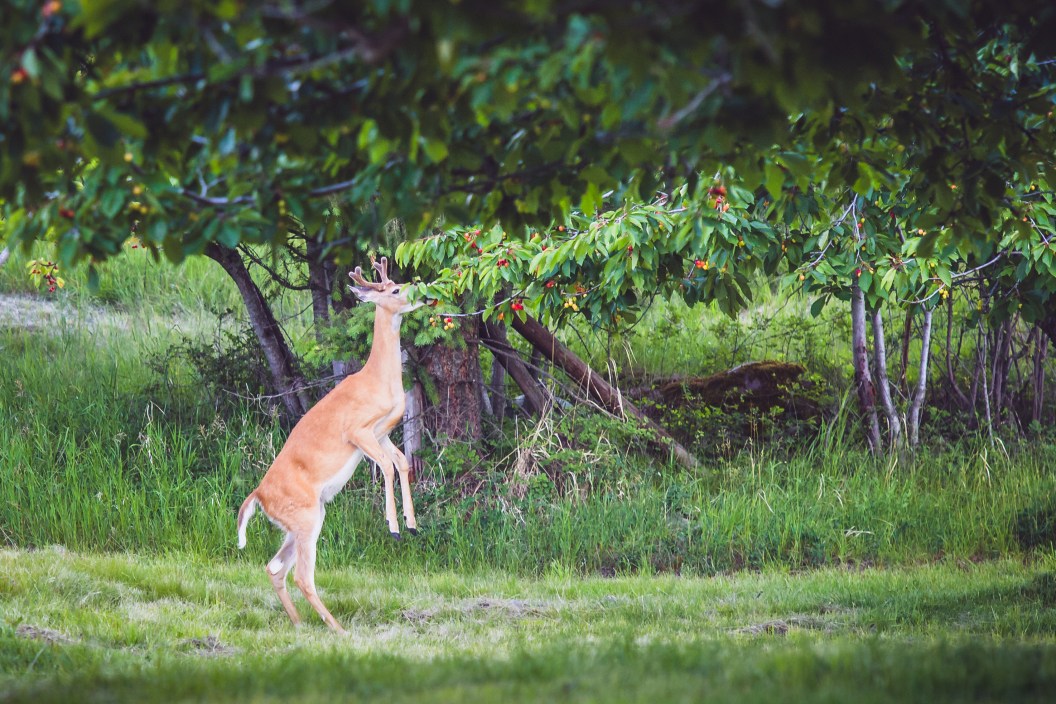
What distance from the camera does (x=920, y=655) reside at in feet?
15.8

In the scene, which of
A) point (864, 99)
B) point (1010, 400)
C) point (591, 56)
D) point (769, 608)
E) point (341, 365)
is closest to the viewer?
point (591, 56)

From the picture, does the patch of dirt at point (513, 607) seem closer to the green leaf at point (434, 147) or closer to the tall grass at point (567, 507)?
the tall grass at point (567, 507)

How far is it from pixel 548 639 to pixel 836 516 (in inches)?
167

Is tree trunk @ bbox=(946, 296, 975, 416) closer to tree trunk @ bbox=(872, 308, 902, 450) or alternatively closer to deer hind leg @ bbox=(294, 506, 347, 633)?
tree trunk @ bbox=(872, 308, 902, 450)

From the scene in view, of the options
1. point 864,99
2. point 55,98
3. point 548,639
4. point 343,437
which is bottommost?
point 548,639

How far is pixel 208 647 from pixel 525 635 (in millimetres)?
1882

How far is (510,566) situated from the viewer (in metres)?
9.30

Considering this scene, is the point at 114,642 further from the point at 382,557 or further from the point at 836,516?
the point at 836,516

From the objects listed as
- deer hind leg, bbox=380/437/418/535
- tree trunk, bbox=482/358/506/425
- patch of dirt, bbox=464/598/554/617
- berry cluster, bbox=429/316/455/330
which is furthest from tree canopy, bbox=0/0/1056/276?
tree trunk, bbox=482/358/506/425

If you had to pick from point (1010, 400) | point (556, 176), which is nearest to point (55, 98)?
point (556, 176)

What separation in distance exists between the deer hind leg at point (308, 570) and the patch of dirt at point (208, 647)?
0.85m

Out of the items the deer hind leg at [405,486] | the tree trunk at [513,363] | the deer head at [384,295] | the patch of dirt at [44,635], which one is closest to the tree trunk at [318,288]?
the tree trunk at [513,363]

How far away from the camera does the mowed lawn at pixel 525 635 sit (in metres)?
4.28

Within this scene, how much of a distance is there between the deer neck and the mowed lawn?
5.34ft
